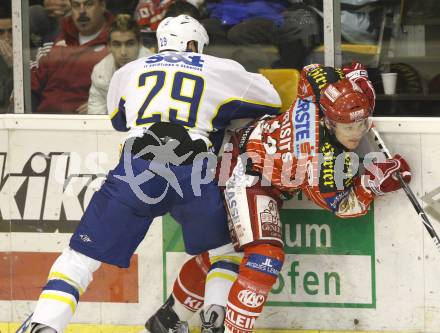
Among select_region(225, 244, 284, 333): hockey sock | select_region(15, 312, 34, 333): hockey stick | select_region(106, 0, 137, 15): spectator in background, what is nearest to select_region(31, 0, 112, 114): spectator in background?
select_region(106, 0, 137, 15): spectator in background

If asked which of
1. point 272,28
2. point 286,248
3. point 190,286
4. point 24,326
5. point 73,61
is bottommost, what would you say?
point 24,326

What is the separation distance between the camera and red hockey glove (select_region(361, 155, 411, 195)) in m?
4.26

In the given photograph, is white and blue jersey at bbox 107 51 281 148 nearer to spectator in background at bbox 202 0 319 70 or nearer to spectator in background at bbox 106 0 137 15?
spectator in background at bbox 202 0 319 70

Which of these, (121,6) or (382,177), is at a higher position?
(121,6)

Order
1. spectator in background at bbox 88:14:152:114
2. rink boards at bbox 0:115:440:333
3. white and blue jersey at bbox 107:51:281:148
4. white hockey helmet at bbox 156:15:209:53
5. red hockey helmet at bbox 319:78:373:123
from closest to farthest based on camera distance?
1. red hockey helmet at bbox 319:78:373:123
2. white and blue jersey at bbox 107:51:281:148
3. white hockey helmet at bbox 156:15:209:53
4. rink boards at bbox 0:115:440:333
5. spectator in background at bbox 88:14:152:114

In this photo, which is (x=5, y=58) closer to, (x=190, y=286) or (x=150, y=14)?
(x=150, y=14)

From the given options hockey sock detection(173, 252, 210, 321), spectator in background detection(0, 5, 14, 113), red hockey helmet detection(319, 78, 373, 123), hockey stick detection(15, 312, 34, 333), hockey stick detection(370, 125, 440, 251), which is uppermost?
spectator in background detection(0, 5, 14, 113)

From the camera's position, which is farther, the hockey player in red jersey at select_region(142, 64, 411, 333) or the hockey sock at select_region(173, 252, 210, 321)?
the hockey sock at select_region(173, 252, 210, 321)

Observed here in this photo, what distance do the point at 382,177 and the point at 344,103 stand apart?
1.11 ft

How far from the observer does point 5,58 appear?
15.9ft

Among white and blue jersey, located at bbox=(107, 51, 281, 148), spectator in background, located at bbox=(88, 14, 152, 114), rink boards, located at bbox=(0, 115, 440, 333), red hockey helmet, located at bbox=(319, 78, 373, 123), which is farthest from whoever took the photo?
spectator in background, located at bbox=(88, 14, 152, 114)

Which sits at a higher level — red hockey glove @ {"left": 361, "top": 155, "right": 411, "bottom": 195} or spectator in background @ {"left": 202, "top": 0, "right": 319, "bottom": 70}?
spectator in background @ {"left": 202, "top": 0, "right": 319, "bottom": 70}

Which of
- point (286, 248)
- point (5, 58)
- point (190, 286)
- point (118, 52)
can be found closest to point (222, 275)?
point (190, 286)

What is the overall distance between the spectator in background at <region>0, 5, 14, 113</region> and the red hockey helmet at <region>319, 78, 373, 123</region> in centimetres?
138
